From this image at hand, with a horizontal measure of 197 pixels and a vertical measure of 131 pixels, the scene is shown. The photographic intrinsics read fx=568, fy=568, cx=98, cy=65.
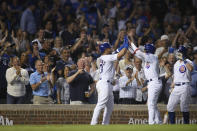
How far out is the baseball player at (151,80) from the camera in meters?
13.9

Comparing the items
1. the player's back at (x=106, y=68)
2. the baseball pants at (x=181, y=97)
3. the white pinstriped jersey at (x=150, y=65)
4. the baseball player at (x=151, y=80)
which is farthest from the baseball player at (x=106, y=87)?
the baseball pants at (x=181, y=97)

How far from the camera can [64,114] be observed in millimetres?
15062

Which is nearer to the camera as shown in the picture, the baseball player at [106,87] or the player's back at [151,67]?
the baseball player at [106,87]

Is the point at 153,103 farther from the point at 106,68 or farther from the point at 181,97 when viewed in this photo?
the point at 106,68

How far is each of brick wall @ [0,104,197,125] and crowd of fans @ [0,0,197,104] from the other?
220mm

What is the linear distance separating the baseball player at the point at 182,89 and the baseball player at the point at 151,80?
393 mm

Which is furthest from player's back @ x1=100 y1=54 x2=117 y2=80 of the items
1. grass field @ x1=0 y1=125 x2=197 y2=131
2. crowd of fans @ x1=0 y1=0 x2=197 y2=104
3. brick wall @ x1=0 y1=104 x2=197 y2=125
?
grass field @ x1=0 y1=125 x2=197 y2=131

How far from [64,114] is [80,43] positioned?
110 inches

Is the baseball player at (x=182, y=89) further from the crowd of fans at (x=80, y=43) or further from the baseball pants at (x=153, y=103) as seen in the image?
the crowd of fans at (x=80, y=43)

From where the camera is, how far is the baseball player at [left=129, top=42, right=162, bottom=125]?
13922 mm

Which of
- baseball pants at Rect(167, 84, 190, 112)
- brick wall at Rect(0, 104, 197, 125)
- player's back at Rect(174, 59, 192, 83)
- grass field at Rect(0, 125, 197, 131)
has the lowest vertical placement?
grass field at Rect(0, 125, 197, 131)

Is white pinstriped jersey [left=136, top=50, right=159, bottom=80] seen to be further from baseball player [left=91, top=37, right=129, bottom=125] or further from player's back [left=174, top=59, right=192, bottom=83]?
baseball player [left=91, top=37, right=129, bottom=125]

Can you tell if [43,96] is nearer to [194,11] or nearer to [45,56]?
[45,56]

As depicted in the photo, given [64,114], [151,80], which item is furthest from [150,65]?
[64,114]
